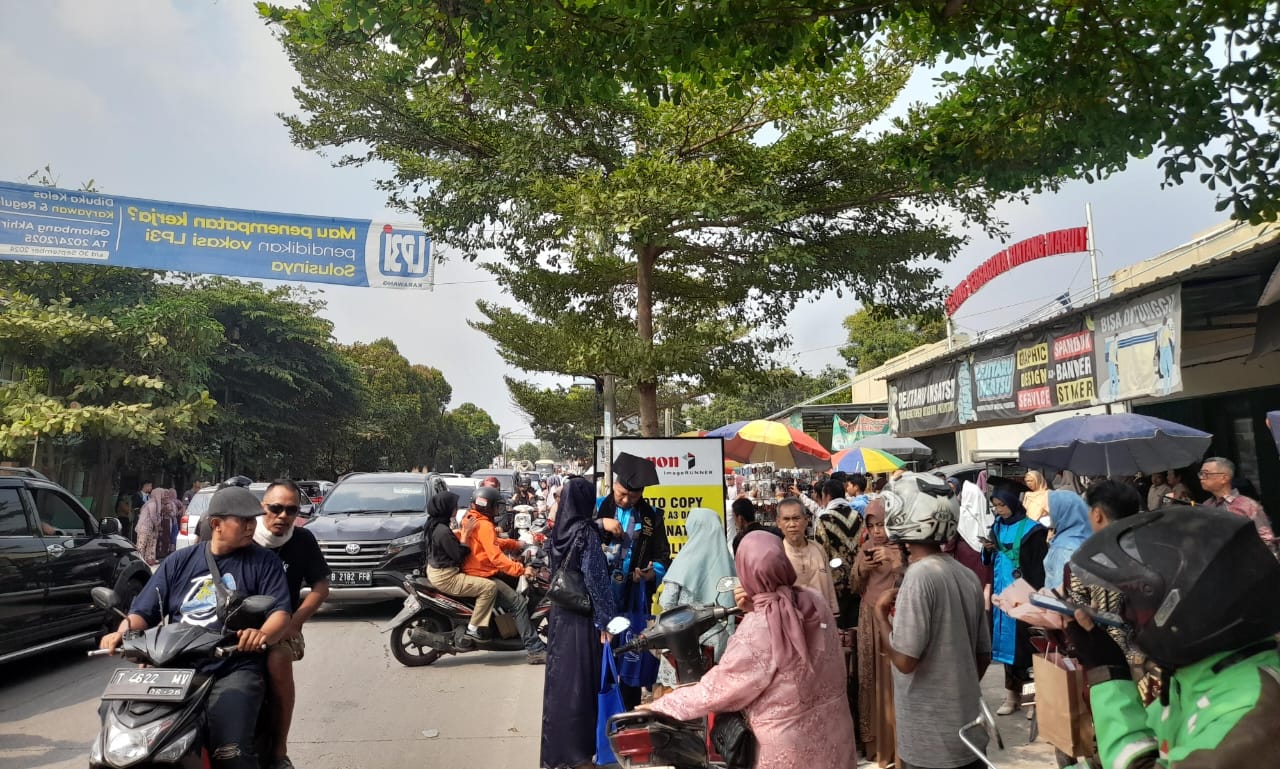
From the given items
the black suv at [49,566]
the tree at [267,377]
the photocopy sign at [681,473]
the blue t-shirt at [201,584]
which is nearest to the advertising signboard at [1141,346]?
the photocopy sign at [681,473]

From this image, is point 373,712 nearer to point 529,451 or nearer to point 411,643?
point 411,643

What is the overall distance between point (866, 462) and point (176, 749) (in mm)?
10146

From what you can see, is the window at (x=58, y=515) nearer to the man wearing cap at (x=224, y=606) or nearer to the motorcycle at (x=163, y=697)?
the man wearing cap at (x=224, y=606)

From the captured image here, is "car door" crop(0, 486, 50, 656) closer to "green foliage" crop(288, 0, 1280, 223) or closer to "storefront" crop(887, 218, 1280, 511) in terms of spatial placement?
"green foliage" crop(288, 0, 1280, 223)

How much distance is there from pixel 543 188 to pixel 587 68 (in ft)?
19.1

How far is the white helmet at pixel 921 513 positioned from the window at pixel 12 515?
719cm

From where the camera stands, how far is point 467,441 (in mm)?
87812

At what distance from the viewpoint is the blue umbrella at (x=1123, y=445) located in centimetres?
758

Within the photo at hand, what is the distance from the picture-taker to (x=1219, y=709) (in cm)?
154

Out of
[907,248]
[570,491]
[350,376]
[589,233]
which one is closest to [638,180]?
[589,233]

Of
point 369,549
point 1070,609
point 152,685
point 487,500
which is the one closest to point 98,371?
point 369,549

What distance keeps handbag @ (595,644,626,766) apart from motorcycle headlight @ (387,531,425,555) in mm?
5647

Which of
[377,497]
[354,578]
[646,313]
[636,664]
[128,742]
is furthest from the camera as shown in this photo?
[646,313]

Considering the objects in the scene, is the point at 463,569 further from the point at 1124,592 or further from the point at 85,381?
the point at 85,381
